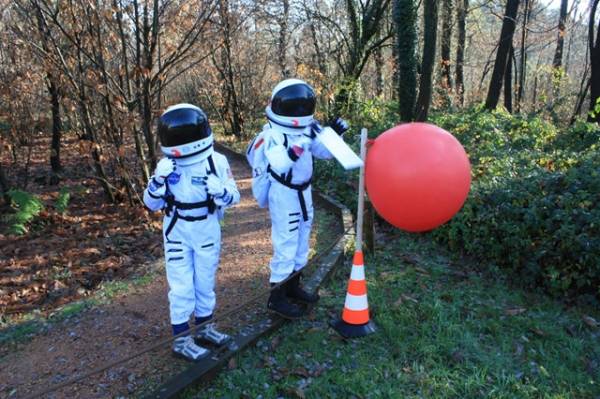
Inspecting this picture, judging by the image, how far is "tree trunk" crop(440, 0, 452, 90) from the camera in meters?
15.6

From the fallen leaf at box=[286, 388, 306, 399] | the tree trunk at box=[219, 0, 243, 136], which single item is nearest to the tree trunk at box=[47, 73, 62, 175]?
the tree trunk at box=[219, 0, 243, 136]

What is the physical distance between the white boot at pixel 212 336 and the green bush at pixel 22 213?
16.2 ft

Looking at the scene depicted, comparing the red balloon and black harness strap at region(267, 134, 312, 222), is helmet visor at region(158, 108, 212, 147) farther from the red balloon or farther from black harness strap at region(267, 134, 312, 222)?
the red balloon

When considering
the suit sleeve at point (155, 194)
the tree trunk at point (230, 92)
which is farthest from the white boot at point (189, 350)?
the tree trunk at point (230, 92)

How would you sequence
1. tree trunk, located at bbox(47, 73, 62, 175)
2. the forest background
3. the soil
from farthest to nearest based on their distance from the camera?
tree trunk, located at bbox(47, 73, 62, 175) < the forest background < the soil

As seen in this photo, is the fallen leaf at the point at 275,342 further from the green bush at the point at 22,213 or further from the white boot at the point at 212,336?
the green bush at the point at 22,213

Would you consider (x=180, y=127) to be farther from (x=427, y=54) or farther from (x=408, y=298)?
(x=427, y=54)

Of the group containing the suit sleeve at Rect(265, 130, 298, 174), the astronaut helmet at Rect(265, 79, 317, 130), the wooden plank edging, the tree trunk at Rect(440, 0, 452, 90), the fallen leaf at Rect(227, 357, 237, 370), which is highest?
the tree trunk at Rect(440, 0, 452, 90)

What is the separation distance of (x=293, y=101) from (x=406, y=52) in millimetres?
6991

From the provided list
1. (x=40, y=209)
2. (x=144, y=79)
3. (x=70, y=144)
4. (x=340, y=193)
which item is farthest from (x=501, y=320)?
(x=70, y=144)

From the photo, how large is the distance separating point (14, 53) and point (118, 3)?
394cm

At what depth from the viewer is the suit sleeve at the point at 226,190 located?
3.37 meters

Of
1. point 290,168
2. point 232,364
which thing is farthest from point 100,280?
point 290,168

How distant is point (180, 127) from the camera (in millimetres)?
3254
